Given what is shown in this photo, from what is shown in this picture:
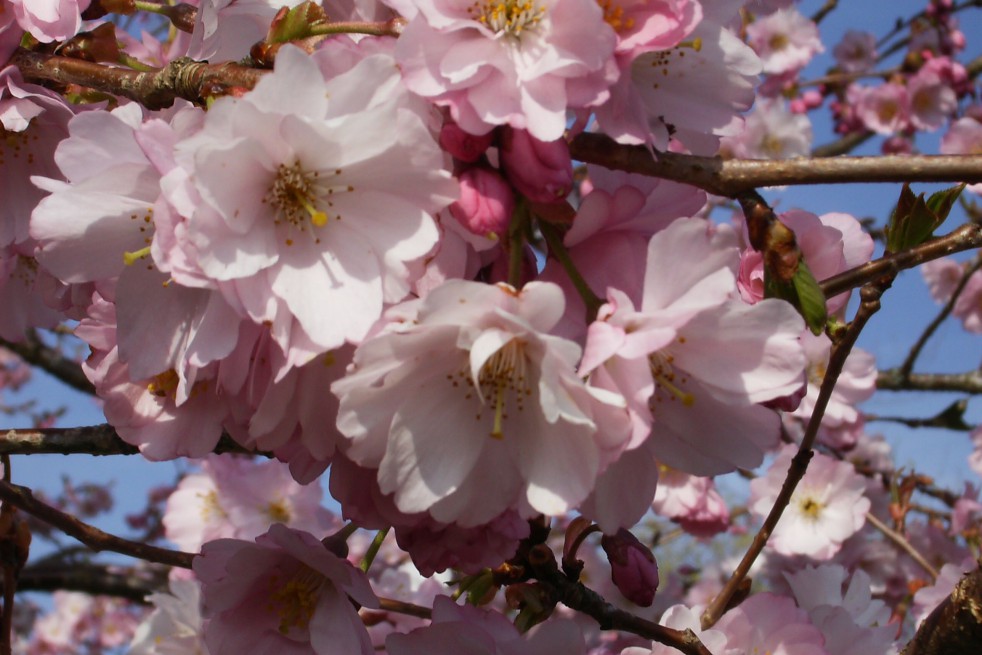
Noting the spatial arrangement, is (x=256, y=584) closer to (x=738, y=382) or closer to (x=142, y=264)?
(x=142, y=264)

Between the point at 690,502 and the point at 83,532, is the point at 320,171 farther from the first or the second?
the point at 690,502

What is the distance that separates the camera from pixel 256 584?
1.39 metres

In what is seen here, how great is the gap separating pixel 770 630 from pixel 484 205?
1.05 metres

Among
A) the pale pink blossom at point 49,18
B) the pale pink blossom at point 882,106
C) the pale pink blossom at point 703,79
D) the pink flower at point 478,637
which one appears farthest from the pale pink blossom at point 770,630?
the pale pink blossom at point 882,106

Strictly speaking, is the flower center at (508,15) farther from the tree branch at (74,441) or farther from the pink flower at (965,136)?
the pink flower at (965,136)

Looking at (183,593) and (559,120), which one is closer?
(559,120)

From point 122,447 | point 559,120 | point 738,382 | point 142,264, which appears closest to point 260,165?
point 142,264

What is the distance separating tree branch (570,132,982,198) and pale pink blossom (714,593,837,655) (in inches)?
34.6

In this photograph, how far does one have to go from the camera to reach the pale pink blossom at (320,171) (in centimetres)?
88

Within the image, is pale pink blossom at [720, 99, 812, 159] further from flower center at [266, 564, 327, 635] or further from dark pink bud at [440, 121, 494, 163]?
dark pink bud at [440, 121, 494, 163]

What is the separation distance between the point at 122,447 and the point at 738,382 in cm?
120

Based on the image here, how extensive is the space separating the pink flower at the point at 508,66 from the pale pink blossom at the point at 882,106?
6054 millimetres

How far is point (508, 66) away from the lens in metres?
0.94

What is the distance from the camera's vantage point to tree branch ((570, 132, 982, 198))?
0.90 m
